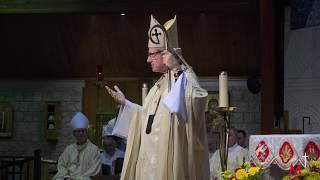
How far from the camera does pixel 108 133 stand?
8.20 meters

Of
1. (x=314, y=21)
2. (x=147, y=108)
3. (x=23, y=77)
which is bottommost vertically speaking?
(x=147, y=108)

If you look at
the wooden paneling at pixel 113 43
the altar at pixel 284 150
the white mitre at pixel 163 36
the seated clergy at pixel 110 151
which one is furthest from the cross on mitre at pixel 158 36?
the wooden paneling at pixel 113 43

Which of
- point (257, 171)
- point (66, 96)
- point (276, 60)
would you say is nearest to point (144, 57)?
point (66, 96)

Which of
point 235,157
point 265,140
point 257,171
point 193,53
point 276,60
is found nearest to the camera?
point 257,171

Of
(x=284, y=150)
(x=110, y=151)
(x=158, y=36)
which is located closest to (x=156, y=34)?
(x=158, y=36)

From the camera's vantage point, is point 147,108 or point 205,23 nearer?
point 147,108

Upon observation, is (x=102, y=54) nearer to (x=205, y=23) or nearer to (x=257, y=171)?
(x=205, y=23)

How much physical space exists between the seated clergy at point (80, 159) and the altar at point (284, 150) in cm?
351

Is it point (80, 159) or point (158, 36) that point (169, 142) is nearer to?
point (158, 36)

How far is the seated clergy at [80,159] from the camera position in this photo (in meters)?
7.34

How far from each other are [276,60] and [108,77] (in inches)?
103

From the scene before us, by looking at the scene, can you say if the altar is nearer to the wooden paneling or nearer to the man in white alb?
the man in white alb

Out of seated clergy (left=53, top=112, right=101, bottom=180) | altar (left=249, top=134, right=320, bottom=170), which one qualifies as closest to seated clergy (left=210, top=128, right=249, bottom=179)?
seated clergy (left=53, top=112, right=101, bottom=180)

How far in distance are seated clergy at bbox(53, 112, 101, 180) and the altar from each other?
138 inches
